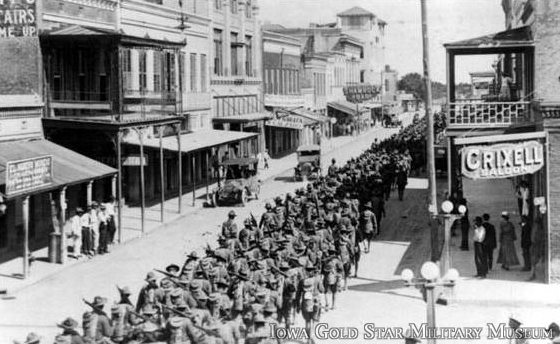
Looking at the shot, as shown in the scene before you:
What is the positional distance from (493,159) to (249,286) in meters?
6.84

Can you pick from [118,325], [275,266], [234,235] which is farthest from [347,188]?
[118,325]

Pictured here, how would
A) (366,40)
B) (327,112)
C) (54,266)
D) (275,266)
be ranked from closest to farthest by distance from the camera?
1. (275,266)
2. (54,266)
3. (327,112)
4. (366,40)

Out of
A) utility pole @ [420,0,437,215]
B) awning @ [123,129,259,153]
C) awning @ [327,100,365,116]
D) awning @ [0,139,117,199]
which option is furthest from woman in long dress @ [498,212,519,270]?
awning @ [327,100,365,116]

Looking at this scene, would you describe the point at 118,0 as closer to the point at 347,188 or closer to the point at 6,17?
the point at 6,17

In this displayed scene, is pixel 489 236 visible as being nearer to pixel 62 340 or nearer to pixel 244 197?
pixel 62 340

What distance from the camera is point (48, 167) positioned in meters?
22.2

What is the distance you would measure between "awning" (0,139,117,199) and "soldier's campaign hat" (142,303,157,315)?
773 cm

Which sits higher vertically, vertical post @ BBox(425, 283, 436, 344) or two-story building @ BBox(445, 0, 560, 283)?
two-story building @ BBox(445, 0, 560, 283)

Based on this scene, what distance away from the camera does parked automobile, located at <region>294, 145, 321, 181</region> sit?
137ft

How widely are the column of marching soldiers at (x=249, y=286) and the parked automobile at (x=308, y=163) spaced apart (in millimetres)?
16897

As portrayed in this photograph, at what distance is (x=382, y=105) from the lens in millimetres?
98375

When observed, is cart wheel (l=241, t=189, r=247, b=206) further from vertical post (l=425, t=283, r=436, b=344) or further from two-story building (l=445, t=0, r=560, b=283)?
vertical post (l=425, t=283, r=436, b=344)

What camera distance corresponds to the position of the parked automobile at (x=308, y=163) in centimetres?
4191

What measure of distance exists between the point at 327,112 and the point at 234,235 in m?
56.2
